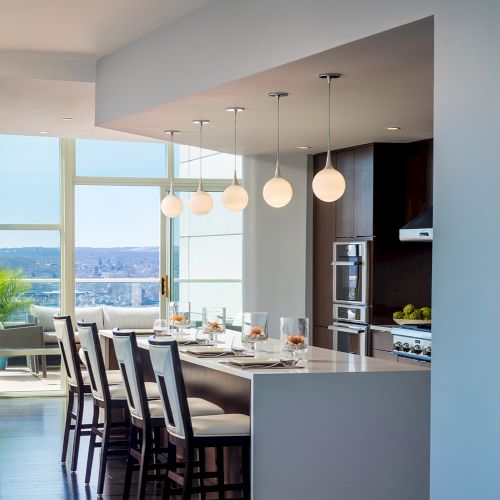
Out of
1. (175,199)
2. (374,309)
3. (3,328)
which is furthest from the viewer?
(3,328)

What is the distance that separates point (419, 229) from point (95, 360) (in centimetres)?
282

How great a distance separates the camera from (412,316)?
7.37 meters

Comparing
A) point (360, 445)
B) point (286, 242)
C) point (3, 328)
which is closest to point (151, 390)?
point (360, 445)

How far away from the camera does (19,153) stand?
1000cm

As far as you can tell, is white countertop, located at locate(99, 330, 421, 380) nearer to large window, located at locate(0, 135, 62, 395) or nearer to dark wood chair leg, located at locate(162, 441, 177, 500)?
dark wood chair leg, located at locate(162, 441, 177, 500)

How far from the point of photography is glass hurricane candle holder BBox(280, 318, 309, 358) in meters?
4.90

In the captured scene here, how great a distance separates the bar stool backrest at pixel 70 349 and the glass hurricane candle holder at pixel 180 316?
Answer: 0.72 meters

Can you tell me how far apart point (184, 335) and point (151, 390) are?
2.38ft

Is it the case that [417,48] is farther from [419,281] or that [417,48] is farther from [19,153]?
[19,153]

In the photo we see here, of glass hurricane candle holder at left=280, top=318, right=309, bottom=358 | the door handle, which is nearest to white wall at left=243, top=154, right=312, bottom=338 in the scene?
the door handle

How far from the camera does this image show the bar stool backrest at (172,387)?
4594 mm

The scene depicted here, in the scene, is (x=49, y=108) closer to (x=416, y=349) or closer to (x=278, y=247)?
(x=278, y=247)

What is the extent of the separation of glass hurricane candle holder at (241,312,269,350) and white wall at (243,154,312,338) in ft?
11.2

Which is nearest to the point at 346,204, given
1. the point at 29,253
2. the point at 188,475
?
the point at 29,253
